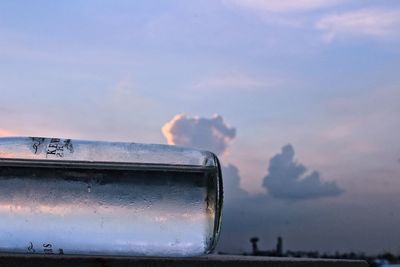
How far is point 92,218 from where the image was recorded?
2.02 meters

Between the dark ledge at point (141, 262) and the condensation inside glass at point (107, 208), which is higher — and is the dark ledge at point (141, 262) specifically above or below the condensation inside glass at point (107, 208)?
below

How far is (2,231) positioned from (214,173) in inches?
24.4

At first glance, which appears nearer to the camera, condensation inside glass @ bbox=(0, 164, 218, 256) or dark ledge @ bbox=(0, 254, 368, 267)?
dark ledge @ bbox=(0, 254, 368, 267)

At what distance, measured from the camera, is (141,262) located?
191 cm

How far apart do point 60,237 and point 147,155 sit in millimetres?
331

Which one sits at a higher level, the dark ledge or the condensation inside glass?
the condensation inside glass

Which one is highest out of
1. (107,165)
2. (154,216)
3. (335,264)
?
(107,165)

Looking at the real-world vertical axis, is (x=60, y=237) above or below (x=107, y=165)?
below

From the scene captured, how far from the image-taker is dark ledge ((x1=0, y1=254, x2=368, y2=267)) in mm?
1839

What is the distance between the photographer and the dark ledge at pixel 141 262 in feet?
6.03

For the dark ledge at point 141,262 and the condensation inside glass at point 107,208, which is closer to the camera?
the dark ledge at point 141,262

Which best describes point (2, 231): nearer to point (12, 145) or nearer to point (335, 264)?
point (12, 145)

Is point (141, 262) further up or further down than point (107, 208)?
further down

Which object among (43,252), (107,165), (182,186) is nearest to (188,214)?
(182,186)
